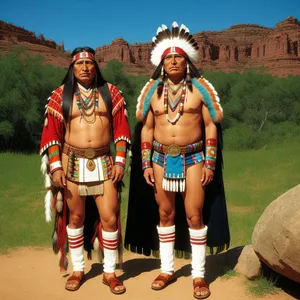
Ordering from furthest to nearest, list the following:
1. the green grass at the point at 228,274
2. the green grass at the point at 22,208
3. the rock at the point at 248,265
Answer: the green grass at the point at 22,208 < the green grass at the point at 228,274 < the rock at the point at 248,265

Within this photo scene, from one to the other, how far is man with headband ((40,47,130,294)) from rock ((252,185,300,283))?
1.42 metres

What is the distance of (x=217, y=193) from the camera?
13.3ft

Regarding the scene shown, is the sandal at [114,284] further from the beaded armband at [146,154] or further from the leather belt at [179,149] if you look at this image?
the leather belt at [179,149]

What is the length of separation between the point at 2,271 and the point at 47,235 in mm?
1624

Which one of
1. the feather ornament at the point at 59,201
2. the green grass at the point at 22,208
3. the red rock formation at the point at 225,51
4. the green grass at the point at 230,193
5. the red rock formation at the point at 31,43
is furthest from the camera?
the red rock formation at the point at 225,51

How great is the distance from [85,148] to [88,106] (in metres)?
0.40

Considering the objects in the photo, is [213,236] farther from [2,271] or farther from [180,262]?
[2,271]

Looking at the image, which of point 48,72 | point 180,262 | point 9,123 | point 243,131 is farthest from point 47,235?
point 48,72

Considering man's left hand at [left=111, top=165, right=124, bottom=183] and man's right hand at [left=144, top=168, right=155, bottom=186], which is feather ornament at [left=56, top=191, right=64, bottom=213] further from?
man's right hand at [left=144, top=168, right=155, bottom=186]

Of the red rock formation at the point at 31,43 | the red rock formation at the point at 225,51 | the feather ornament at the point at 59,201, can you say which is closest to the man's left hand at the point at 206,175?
the feather ornament at the point at 59,201

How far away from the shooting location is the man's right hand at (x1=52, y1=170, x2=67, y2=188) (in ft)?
12.0

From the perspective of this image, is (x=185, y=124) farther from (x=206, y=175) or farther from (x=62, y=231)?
(x=62, y=231)

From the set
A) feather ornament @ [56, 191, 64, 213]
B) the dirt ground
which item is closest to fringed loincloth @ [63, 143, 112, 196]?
feather ornament @ [56, 191, 64, 213]

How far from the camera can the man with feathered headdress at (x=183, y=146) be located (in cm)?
366
